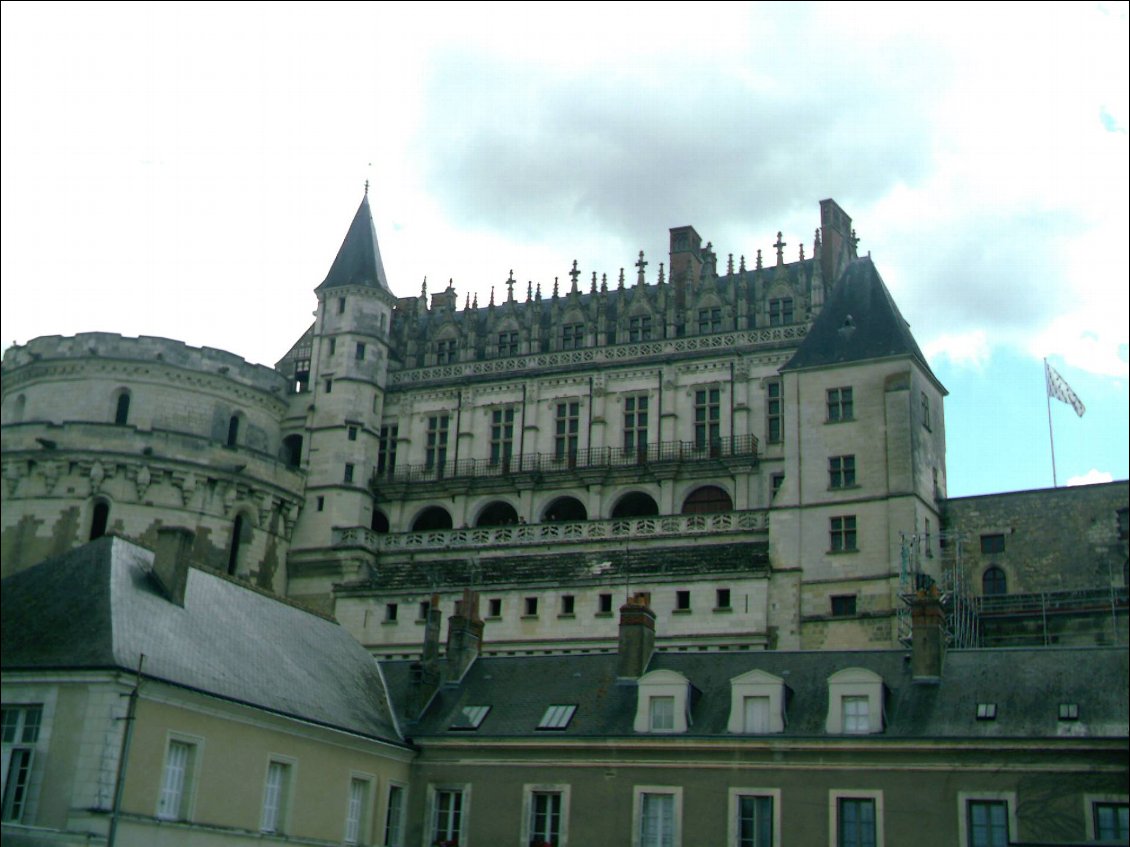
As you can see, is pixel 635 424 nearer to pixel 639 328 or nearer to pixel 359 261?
pixel 639 328

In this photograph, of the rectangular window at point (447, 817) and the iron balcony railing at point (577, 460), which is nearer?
the rectangular window at point (447, 817)

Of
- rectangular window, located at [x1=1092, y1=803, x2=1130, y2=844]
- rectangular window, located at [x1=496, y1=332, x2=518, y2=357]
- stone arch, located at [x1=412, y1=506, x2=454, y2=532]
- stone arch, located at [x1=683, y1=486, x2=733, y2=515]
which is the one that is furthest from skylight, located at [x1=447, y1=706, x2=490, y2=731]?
rectangular window, located at [x1=496, y1=332, x2=518, y2=357]

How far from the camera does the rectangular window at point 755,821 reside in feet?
82.0

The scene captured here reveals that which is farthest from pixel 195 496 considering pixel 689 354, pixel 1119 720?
pixel 1119 720

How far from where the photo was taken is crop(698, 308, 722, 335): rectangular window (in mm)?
48134

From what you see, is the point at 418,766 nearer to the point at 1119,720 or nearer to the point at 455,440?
the point at 1119,720

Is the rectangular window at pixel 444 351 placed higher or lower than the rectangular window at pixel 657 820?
higher

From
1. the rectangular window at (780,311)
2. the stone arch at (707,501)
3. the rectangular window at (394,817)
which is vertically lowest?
the rectangular window at (394,817)

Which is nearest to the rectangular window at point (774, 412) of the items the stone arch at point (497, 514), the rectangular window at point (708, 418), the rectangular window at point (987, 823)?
the rectangular window at point (708, 418)

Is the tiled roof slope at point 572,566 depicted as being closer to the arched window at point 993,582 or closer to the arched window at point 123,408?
the arched window at point 993,582

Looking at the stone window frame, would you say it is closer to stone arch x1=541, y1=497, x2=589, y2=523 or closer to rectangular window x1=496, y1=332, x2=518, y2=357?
stone arch x1=541, y1=497, x2=589, y2=523

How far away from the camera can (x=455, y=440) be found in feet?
165

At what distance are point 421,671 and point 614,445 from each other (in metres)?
18.7

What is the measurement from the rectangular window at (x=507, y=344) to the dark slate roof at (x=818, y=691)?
21.6 meters
